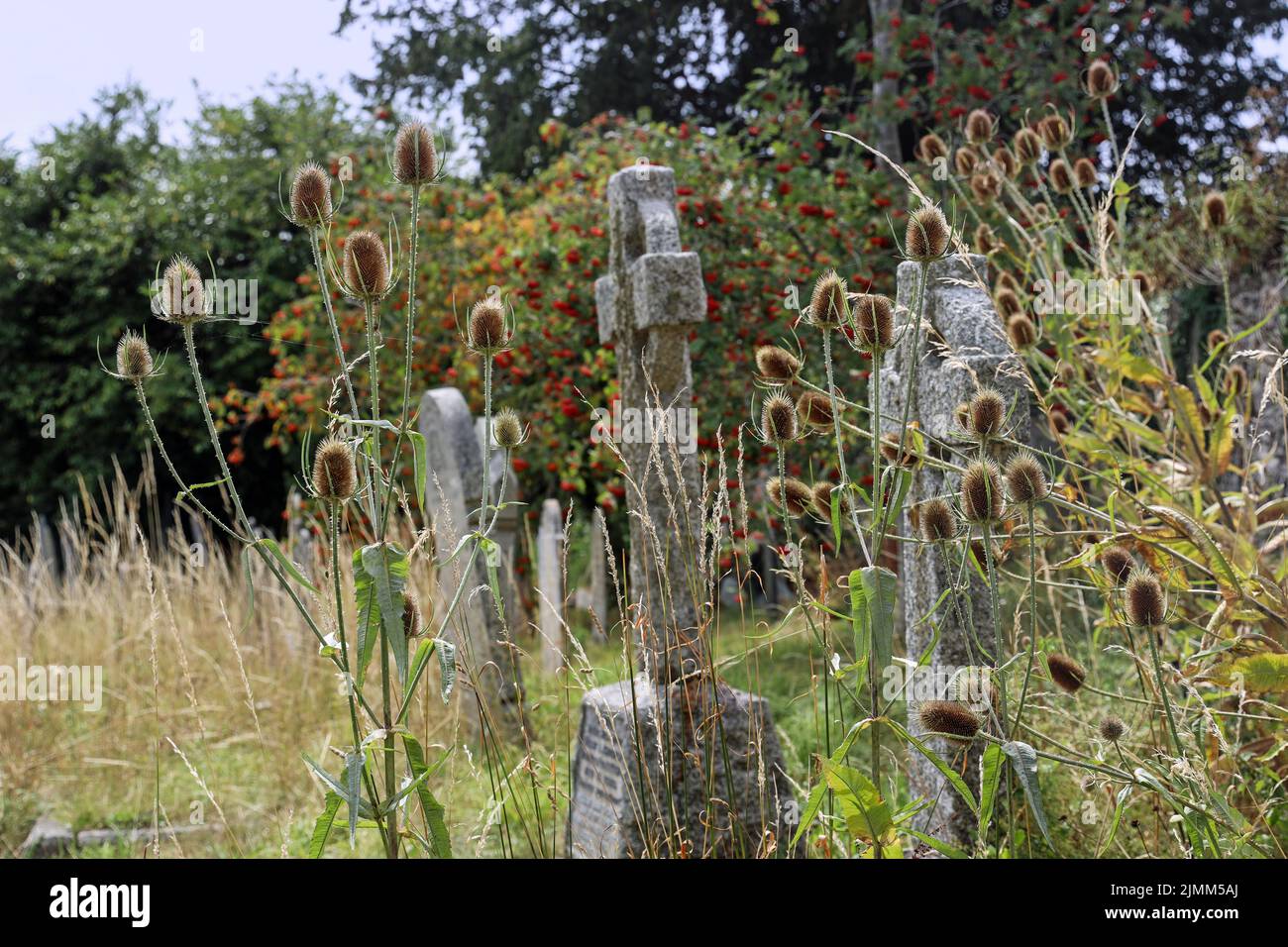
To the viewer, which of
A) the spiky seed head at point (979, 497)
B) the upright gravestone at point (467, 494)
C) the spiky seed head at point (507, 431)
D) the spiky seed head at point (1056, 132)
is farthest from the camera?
the upright gravestone at point (467, 494)

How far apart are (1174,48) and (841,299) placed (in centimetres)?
1422

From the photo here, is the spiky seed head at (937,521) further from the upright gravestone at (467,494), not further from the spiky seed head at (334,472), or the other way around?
the upright gravestone at (467,494)

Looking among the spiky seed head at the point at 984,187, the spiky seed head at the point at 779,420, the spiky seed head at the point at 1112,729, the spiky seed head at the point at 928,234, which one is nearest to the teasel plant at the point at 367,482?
the spiky seed head at the point at 779,420

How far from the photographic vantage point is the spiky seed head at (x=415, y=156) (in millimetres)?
1594

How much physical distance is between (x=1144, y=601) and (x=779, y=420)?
1.96ft

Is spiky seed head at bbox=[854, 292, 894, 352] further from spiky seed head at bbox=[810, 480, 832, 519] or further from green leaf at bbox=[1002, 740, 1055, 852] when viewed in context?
green leaf at bbox=[1002, 740, 1055, 852]

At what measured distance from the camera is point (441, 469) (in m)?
5.11

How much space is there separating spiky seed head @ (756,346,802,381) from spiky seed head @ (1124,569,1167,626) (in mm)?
606

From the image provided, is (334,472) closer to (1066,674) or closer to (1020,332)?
(1066,674)

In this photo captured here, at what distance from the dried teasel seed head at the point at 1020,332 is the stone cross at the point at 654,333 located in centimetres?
89

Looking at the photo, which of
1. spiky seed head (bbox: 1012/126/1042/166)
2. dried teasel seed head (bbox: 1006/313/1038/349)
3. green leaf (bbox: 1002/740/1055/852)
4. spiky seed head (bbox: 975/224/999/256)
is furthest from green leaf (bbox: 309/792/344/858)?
spiky seed head (bbox: 1012/126/1042/166)

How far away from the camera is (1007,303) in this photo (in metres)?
2.90

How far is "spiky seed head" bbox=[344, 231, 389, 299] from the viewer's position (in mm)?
1530

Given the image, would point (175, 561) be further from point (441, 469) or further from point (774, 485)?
point (774, 485)
